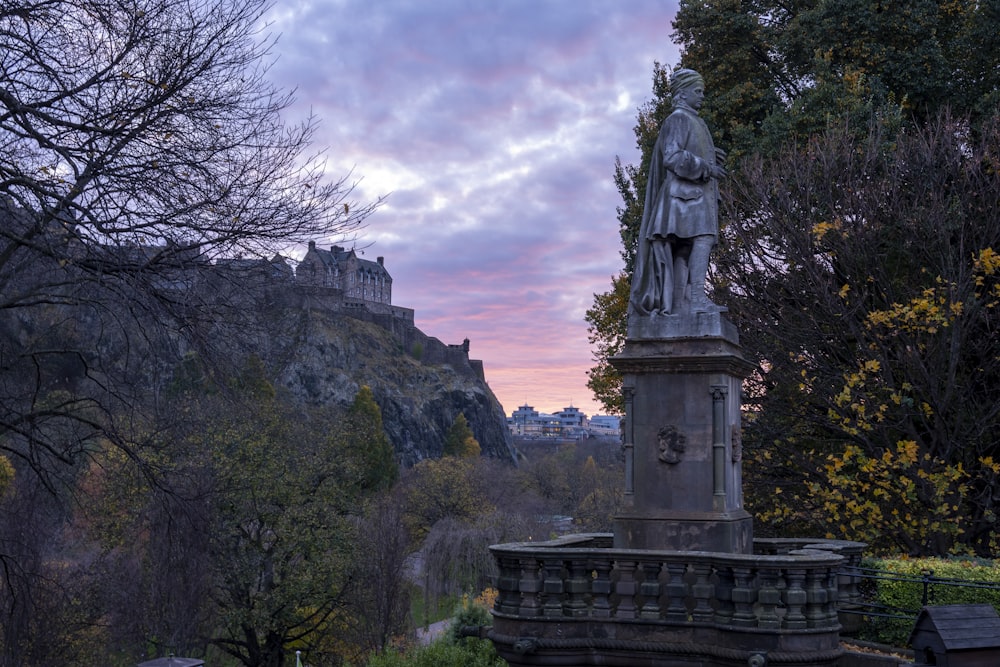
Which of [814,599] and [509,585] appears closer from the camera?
[814,599]

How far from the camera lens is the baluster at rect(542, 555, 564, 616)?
393 inches

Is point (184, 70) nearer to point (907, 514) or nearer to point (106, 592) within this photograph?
point (907, 514)

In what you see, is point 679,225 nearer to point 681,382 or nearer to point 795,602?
point 681,382

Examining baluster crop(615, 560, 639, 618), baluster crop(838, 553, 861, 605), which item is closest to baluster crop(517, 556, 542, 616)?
baluster crop(615, 560, 639, 618)

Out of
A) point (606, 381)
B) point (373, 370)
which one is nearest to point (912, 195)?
point (606, 381)

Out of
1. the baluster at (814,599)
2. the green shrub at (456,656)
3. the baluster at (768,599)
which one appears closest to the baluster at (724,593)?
the baluster at (768,599)

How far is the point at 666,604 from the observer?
9.87 metres

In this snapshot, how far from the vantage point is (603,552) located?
997 cm

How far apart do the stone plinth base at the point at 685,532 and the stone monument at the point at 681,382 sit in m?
0.01

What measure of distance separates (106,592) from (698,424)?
20.5 metres

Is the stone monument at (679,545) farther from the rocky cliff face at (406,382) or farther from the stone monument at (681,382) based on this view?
the rocky cliff face at (406,382)

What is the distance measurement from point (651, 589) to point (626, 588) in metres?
0.27

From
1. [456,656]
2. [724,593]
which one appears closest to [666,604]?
[724,593]

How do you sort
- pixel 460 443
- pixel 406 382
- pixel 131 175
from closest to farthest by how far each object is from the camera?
pixel 131 175 < pixel 460 443 < pixel 406 382
